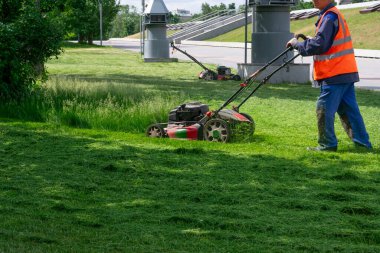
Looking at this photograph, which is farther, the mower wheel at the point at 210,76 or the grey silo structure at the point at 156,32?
the grey silo structure at the point at 156,32

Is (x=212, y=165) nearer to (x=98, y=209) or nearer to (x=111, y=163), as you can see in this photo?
(x=111, y=163)

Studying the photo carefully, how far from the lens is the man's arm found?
8430mm

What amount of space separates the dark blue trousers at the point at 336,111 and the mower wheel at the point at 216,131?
1171 millimetres

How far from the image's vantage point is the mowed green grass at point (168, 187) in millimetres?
5125

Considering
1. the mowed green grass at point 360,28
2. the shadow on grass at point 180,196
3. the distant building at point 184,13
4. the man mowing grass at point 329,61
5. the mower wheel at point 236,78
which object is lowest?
the shadow on grass at point 180,196

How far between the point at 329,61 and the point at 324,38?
12.6 inches

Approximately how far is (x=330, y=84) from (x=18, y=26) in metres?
6.17

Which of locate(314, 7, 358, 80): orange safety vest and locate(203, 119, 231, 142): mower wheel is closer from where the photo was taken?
locate(314, 7, 358, 80): orange safety vest

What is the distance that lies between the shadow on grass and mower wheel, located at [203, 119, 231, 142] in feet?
1.32

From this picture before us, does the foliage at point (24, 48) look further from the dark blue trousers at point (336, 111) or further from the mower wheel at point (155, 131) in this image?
the dark blue trousers at point (336, 111)

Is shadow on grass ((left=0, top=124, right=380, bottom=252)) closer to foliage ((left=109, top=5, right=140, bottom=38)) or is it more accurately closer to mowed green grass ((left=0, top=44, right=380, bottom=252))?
mowed green grass ((left=0, top=44, right=380, bottom=252))

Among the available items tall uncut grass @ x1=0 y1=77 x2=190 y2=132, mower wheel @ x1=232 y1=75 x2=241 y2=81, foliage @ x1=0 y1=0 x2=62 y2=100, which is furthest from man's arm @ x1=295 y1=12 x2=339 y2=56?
mower wheel @ x1=232 y1=75 x2=241 y2=81

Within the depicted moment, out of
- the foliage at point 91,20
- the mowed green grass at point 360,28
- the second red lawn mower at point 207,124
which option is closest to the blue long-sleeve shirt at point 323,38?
the second red lawn mower at point 207,124

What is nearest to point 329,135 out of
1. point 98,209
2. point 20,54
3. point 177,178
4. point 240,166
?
point 240,166
